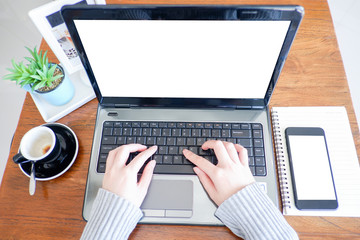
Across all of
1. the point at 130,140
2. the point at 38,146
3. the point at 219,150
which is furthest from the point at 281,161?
the point at 38,146

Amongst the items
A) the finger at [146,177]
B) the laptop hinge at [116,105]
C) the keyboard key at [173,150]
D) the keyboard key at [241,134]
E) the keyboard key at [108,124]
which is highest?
the laptop hinge at [116,105]

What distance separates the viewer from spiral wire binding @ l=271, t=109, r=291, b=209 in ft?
1.87

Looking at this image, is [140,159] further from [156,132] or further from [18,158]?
[18,158]

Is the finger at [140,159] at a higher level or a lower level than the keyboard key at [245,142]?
higher

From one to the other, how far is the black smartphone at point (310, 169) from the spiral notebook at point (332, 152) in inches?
0.6

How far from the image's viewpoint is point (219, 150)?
567mm

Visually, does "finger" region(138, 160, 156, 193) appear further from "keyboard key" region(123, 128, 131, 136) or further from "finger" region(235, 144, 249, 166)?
"finger" region(235, 144, 249, 166)

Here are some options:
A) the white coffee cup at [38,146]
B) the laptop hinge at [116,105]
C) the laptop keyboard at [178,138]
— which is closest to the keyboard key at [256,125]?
the laptop keyboard at [178,138]

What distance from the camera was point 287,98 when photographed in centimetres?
69

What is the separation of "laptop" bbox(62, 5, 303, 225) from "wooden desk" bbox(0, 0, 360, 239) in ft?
0.13

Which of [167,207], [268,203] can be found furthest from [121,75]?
[268,203]

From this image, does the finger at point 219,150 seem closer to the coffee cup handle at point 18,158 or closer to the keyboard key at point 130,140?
the keyboard key at point 130,140

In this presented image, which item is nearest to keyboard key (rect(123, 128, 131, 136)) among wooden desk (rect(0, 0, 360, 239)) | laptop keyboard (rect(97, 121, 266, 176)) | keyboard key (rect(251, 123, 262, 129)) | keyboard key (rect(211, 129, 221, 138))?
laptop keyboard (rect(97, 121, 266, 176))

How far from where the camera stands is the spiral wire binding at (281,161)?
1.87 feet
